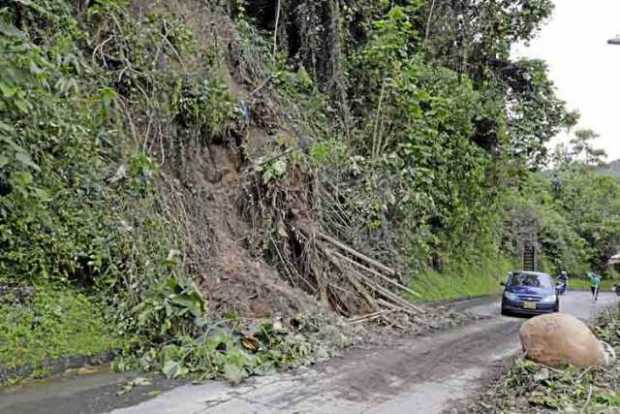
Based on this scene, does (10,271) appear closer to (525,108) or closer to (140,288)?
(140,288)

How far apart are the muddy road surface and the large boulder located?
0.87 meters

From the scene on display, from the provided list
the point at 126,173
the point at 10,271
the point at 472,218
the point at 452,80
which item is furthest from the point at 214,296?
the point at 472,218

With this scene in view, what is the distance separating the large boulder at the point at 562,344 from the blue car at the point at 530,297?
23.8 feet

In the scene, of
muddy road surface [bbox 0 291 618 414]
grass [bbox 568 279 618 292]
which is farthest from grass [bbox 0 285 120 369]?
grass [bbox 568 279 618 292]

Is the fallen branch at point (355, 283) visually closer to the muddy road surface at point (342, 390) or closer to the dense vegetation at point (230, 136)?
the dense vegetation at point (230, 136)

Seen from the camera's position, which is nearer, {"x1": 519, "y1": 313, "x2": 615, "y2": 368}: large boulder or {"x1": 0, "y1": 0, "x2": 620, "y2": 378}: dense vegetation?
{"x1": 519, "y1": 313, "x2": 615, "y2": 368}: large boulder

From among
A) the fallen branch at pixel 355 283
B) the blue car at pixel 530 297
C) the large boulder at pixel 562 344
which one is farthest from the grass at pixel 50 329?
the blue car at pixel 530 297

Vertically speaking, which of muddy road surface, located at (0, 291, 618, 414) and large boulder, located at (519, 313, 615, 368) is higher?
large boulder, located at (519, 313, 615, 368)

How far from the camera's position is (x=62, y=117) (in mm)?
8008

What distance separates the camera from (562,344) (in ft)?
24.2

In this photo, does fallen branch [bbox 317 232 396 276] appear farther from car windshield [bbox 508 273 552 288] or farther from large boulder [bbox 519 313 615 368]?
car windshield [bbox 508 273 552 288]

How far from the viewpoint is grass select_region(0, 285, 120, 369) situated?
6.60 metres

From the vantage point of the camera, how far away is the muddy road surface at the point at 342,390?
5.82 m

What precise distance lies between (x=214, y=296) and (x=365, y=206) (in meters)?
4.98
